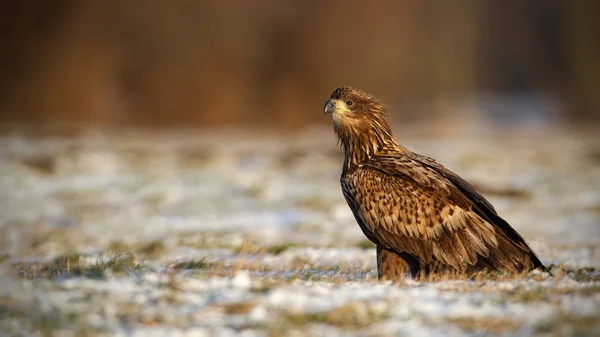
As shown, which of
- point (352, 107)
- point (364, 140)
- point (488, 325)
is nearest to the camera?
point (488, 325)

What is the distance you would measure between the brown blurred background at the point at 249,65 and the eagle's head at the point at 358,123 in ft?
91.0

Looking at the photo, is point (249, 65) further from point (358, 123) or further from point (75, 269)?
point (75, 269)

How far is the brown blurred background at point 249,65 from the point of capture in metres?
40.6

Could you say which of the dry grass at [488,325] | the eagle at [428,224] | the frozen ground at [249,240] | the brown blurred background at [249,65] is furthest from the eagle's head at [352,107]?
the brown blurred background at [249,65]

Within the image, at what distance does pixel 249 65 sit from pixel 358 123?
3684cm

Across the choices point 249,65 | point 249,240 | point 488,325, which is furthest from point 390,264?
point 249,65

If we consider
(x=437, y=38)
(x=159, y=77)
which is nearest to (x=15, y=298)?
(x=159, y=77)

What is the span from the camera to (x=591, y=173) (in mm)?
21812

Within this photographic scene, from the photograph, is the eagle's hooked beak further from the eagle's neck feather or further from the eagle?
the eagle

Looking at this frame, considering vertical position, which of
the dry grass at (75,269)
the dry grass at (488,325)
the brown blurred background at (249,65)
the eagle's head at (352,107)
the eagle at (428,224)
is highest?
the brown blurred background at (249,65)

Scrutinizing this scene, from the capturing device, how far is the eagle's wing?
331 inches

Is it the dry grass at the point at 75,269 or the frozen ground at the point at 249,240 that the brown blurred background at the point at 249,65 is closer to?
the frozen ground at the point at 249,240

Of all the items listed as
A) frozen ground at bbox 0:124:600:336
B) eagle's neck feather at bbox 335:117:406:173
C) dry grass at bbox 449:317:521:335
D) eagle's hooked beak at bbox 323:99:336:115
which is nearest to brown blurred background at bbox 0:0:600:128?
frozen ground at bbox 0:124:600:336

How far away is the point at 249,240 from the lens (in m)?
12.5
